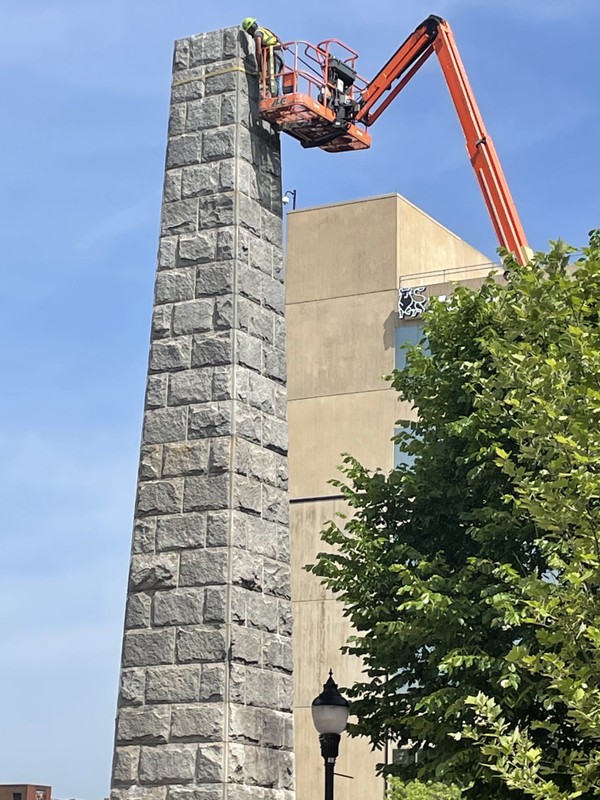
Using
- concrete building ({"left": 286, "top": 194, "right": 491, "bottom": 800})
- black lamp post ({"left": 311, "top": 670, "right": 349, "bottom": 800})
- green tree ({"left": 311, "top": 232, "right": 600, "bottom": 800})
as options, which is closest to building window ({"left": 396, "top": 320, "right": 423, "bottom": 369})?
concrete building ({"left": 286, "top": 194, "right": 491, "bottom": 800})

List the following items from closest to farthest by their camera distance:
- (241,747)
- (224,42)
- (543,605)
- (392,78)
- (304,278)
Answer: (543,605)
(241,747)
(224,42)
(392,78)
(304,278)

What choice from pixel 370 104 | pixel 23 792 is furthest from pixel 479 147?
pixel 23 792

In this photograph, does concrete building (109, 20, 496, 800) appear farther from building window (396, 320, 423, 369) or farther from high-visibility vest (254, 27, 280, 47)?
building window (396, 320, 423, 369)

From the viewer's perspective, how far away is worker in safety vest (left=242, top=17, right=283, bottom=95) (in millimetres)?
18094

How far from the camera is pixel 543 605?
43.2 feet

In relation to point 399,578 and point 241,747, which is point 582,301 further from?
point 241,747

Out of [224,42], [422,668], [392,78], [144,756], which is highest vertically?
[392,78]

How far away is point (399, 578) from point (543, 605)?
337 inches

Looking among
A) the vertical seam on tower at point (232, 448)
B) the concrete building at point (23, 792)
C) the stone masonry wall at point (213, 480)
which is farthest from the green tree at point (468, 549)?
the concrete building at point (23, 792)

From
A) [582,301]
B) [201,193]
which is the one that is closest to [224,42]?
[201,193]

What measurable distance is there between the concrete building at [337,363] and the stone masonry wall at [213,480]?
115 feet

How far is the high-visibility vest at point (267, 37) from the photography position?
717 inches

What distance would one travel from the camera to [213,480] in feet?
53.7

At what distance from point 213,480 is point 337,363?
1523 inches
